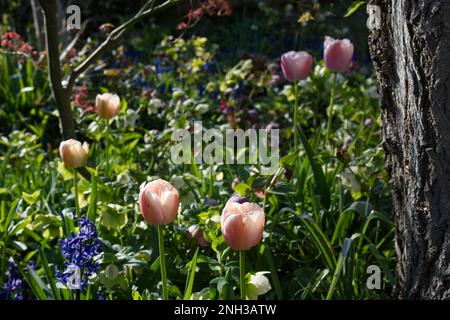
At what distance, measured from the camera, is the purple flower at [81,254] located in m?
1.69

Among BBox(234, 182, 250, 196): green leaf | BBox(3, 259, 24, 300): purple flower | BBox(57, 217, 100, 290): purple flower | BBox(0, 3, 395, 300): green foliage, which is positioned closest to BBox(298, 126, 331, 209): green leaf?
BBox(0, 3, 395, 300): green foliage

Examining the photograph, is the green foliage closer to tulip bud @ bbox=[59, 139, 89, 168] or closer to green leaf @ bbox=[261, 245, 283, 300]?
green leaf @ bbox=[261, 245, 283, 300]

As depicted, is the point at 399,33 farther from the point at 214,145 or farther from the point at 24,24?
the point at 24,24

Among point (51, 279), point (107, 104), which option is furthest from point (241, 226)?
point (107, 104)

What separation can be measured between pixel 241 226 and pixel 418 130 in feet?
1.48

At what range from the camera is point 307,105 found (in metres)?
3.41

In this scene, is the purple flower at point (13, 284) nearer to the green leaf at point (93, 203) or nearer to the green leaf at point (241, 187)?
the green leaf at point (93, 203)

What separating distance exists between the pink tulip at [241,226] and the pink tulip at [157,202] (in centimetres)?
13

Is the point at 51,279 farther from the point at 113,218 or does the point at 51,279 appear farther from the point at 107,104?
the point at 107,104

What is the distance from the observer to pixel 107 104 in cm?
221

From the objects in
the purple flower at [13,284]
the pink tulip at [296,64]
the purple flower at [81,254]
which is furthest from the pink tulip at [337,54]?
the purple flower at [13,284]

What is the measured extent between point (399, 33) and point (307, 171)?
34.9 inches

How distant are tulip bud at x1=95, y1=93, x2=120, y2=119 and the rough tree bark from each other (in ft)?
2.93

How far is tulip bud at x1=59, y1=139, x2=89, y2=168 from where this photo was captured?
187cm
